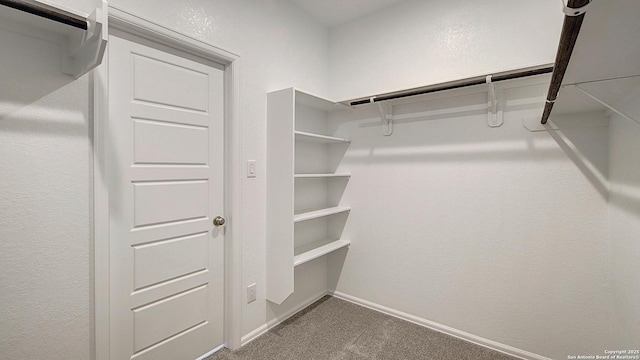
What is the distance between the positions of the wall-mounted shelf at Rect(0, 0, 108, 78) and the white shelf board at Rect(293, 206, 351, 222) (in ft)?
4.83

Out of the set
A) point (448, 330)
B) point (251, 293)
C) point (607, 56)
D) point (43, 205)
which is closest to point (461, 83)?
point (607, 56)

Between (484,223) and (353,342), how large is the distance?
4.27 feet

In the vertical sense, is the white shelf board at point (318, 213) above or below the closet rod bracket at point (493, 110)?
below

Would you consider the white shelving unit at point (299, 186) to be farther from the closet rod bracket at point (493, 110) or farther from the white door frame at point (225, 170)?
the closet rod bracket at point (493, 110)

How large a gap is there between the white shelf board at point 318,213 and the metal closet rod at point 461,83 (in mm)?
Result: 981

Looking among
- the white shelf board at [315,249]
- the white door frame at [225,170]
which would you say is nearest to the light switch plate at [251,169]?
the white door frame at [225,170]

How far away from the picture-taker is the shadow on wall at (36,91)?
1.13m

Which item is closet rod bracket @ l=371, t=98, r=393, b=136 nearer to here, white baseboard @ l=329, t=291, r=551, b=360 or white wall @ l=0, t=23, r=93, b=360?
white baseboard @ l=329, t=291, r=551, b=360

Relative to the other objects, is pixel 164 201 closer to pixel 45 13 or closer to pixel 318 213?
A: pixel 45 13

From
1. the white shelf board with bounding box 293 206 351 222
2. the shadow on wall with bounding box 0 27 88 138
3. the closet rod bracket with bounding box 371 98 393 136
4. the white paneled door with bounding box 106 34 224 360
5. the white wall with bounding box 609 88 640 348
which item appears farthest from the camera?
the closet rod bracket with bounding box 371 98 393 136

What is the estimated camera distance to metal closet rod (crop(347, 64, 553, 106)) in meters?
1.59

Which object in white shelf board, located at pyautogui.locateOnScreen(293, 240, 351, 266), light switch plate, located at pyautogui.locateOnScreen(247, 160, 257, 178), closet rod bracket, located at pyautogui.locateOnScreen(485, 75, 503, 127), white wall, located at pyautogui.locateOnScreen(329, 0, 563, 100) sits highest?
white wall, located at pyautogui.locateOnScreen(329, 0, 563, 100)

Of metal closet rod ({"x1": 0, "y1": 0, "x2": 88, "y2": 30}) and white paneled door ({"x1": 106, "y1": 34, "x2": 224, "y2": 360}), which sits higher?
metal closet rod ({"x1": 0, "y1": 0, "x2": 88, "y2": 30})

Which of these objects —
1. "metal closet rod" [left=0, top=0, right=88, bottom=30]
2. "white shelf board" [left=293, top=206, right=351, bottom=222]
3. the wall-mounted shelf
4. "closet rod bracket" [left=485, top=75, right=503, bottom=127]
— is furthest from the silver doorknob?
"closet rod bracket" [left=485, top=75, right=503, bottom=127]
